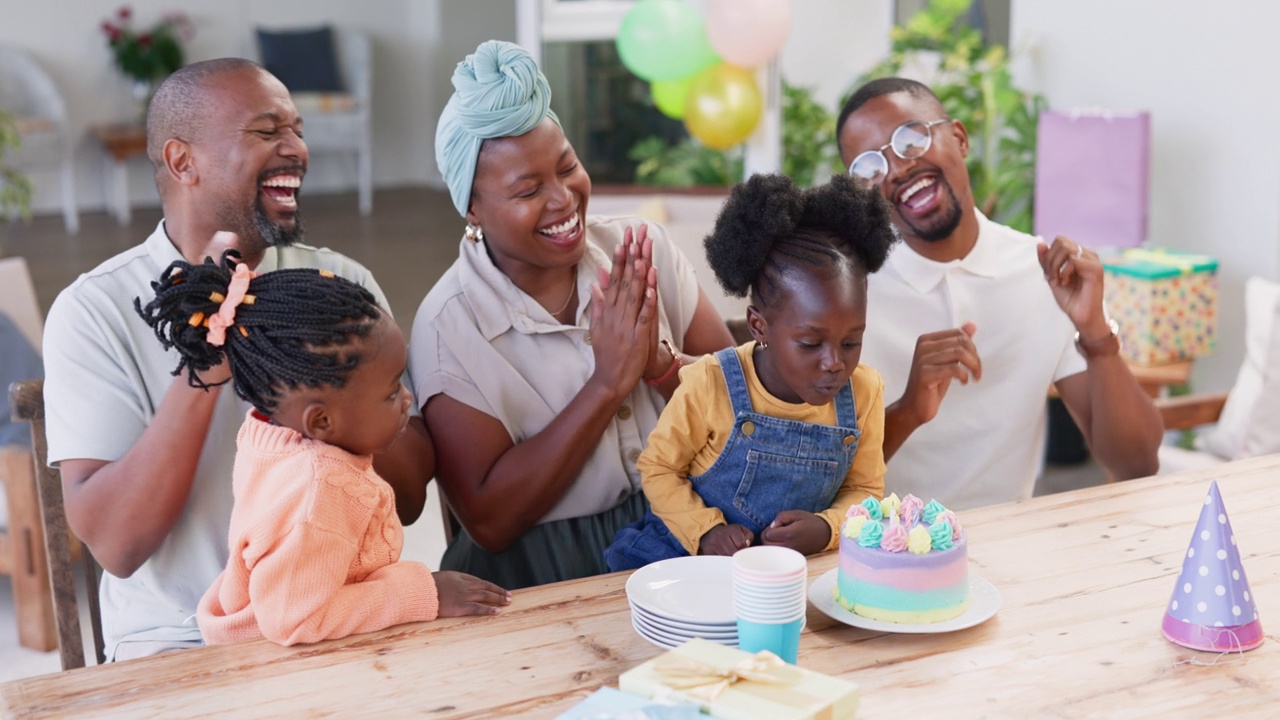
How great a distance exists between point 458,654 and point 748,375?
66 cm

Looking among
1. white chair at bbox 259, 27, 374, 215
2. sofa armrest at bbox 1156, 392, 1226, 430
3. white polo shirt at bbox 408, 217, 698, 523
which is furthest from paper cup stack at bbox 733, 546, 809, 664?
white chair at bbox 259, 27, 374, 215

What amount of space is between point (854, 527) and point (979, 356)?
905 millimetres

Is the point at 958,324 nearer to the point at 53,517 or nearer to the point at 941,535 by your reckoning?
the point at 941,535

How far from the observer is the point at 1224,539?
1470 mm

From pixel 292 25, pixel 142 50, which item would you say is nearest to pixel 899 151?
pixel 142 50

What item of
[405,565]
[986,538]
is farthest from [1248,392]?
[405,565]

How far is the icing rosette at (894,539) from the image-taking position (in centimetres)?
150

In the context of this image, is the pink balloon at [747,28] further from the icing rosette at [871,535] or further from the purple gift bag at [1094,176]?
the icing rosette at [871,535]

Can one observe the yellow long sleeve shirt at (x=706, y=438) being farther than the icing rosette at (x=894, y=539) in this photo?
Yes

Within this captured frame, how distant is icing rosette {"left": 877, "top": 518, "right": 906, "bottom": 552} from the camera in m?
1.50

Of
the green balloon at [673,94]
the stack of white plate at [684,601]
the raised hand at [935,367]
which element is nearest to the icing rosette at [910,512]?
the stack of white plate at [684,601]

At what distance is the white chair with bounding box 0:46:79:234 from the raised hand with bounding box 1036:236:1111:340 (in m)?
9.04

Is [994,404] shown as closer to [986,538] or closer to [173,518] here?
[986,538]

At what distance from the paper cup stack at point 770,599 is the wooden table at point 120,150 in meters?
9.46
